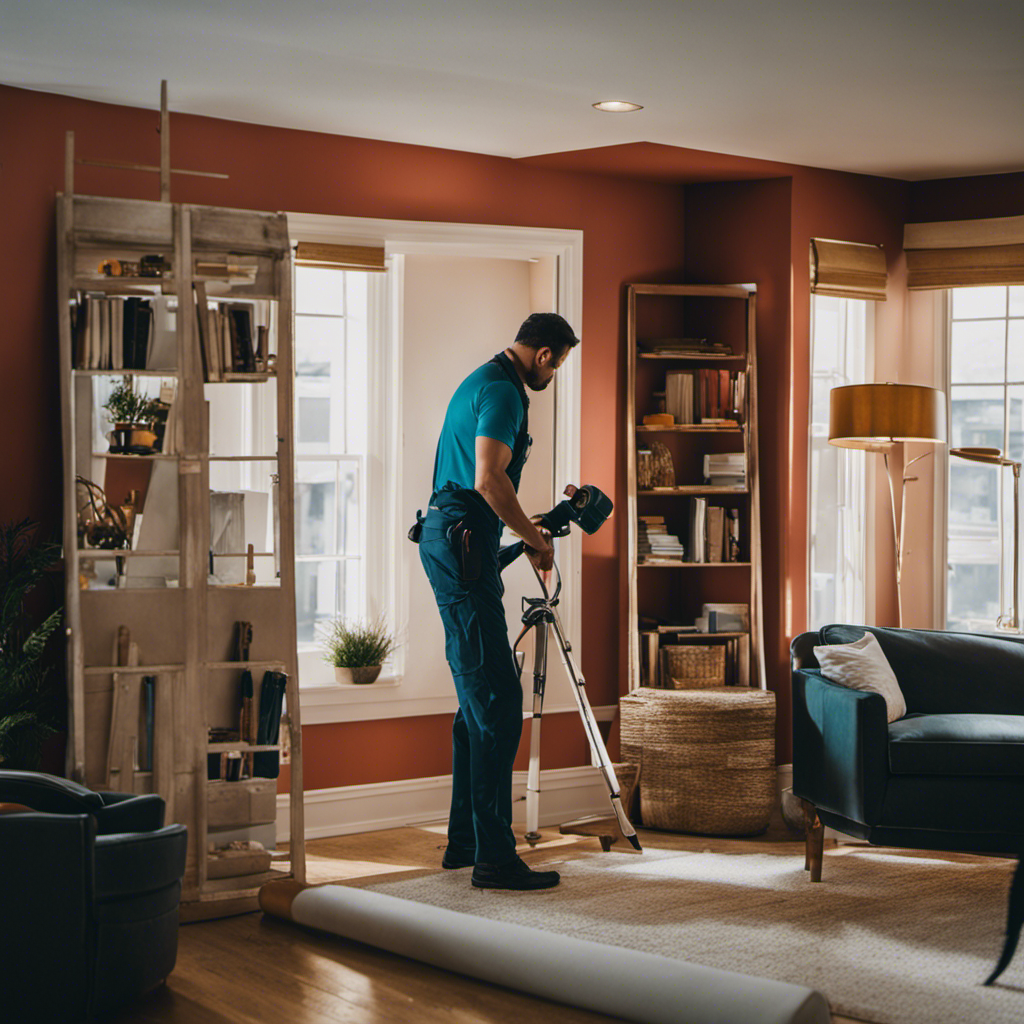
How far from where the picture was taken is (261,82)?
→ 13.4ft

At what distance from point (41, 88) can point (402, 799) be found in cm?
297

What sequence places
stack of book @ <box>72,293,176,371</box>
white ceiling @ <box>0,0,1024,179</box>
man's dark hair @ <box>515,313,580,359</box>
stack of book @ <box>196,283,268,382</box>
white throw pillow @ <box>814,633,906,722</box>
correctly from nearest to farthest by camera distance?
white ceiling @ <box>0,0,1024,179</box> → stack of book @ <box>72,293,176,371</box> → stack of book @ <box>196,283,268,382</box> → man's dark hair @ <box>515,313,580,359</box> → white throw pillow @ <box>814,633,906,722</box>

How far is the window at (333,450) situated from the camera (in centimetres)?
487

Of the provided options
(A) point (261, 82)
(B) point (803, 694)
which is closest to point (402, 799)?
(B) point (803, 694)

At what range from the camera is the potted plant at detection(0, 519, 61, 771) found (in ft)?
12.1

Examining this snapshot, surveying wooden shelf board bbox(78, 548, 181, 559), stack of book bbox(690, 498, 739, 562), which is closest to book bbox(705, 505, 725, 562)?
stack of book bbox(690, 498, 739, 562)

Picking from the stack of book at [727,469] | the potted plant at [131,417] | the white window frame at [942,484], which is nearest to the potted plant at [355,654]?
the potted plant at [131,417]

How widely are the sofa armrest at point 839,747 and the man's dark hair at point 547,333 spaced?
1.40m

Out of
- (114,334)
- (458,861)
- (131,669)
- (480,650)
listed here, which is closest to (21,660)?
(131,669)

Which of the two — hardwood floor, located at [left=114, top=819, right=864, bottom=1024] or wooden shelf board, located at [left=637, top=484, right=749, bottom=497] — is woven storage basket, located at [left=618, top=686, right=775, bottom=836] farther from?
hardwood floor, located at [left=114, top=819, right=864, bottom=1024]

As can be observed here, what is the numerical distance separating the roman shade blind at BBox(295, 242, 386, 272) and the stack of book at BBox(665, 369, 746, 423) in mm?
1377

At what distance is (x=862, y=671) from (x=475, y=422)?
1524mm

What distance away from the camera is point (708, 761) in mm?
4734

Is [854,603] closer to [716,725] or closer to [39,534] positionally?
[716,725]
